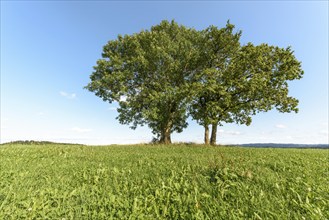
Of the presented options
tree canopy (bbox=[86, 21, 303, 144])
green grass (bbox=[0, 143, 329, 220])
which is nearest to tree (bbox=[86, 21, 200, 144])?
tree canopy (bbox=[86, 21, 303, 144])

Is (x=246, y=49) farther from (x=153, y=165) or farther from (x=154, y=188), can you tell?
(x=154, y=188)

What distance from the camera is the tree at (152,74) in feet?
78.3

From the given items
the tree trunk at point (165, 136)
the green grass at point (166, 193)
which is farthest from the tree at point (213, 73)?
the green grass at point (166, 193)

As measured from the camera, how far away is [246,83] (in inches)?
938

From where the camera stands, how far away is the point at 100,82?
80.7 ft

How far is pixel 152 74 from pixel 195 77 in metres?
5.68

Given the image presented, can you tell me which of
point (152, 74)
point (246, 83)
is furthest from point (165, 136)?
point (246, 83)

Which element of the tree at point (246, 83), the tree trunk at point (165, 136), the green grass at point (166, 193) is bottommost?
the green grass at point (166, 193)

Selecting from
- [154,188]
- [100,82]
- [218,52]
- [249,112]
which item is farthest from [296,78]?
[154,188]

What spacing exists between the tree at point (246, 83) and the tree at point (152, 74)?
2500 mm

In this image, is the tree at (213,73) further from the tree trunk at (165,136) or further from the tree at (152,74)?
the tree trunk at (165,136)

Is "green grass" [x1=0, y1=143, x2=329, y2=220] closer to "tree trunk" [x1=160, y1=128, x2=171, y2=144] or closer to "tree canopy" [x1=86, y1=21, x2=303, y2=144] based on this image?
"tree canopy" [x1=86, y1=21, x2=303, y2=144]

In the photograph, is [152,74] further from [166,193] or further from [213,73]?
[166,193]

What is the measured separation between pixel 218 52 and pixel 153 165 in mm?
22458
